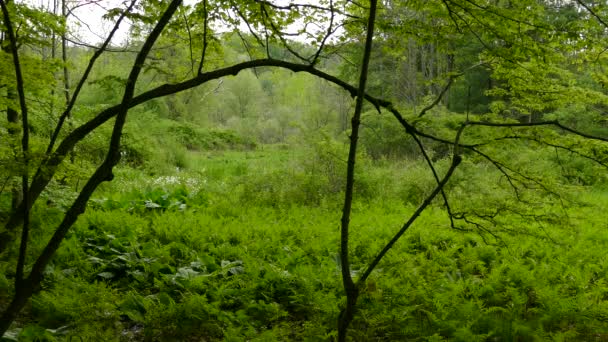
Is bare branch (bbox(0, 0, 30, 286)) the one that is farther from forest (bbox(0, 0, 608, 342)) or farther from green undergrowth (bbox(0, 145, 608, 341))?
green undergrowth (bbox(0, 145, 608, 341))

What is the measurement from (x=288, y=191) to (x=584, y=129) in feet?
41.3

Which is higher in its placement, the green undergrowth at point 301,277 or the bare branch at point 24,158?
the bare branch at point 24,158

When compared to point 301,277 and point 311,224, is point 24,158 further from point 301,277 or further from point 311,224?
point 311,224

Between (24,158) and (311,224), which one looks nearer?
(24,158)

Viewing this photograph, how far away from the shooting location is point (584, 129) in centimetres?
1641

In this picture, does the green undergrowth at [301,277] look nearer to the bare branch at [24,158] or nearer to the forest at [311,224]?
the forest at [311,224]

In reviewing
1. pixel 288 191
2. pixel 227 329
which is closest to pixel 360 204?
pixel 288 191

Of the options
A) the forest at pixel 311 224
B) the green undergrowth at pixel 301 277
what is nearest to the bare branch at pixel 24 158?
the forest at pixel 311 224

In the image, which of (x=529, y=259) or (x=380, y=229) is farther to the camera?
(x=380, y=229)

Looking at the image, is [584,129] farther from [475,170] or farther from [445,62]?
[475,170]

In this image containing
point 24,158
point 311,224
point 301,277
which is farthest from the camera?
point 311,224

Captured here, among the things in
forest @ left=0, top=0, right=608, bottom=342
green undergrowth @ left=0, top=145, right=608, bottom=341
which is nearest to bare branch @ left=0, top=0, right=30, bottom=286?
forest @ left=0, top=0, right=608, bottom=342

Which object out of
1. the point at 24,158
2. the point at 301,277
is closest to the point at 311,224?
the point at 301,277

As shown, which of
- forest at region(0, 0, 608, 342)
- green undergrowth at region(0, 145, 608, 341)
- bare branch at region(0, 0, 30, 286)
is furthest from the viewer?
green undergrowth at region(0, 145, 608, 341)
